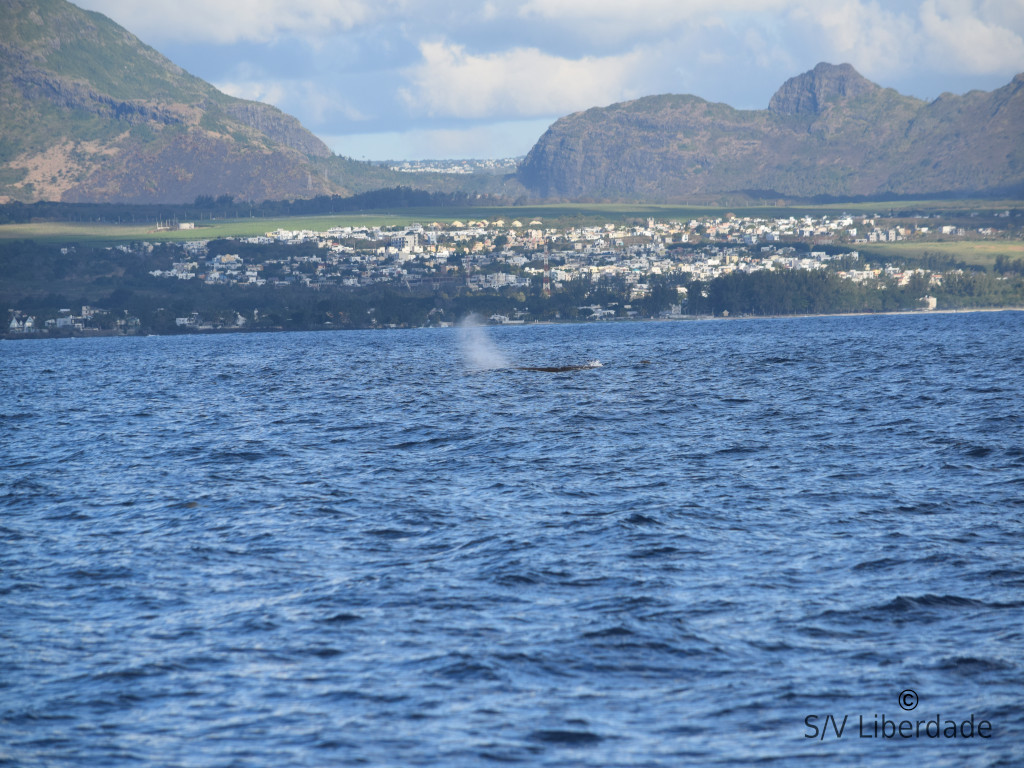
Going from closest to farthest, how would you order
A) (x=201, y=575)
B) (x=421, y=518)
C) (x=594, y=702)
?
1. (x=594, y=702)
2. (x=201, y=575)
3. (x=421, y=518)

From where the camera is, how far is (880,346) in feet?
487

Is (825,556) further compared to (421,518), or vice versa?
(421,518)

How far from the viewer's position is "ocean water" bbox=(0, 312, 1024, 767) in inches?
648

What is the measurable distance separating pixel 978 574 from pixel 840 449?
74.0 ft

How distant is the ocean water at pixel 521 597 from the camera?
16.5 metres

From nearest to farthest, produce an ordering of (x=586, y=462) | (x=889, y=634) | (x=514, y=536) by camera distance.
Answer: (x=889, y=634)
(x=514, y=536)
(x=586, y=462)

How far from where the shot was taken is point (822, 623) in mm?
21094

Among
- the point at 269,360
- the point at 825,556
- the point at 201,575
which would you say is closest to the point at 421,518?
the point at 201,575

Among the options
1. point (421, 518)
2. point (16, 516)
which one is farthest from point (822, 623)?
point (16, 516)

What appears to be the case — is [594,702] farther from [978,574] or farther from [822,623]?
[978,574]

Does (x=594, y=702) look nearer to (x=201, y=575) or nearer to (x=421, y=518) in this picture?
(x=201, y=575)

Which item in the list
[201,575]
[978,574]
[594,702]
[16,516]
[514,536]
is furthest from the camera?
[16,516]

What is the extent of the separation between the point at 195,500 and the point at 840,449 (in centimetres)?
2862

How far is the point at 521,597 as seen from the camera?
77.0 feet
